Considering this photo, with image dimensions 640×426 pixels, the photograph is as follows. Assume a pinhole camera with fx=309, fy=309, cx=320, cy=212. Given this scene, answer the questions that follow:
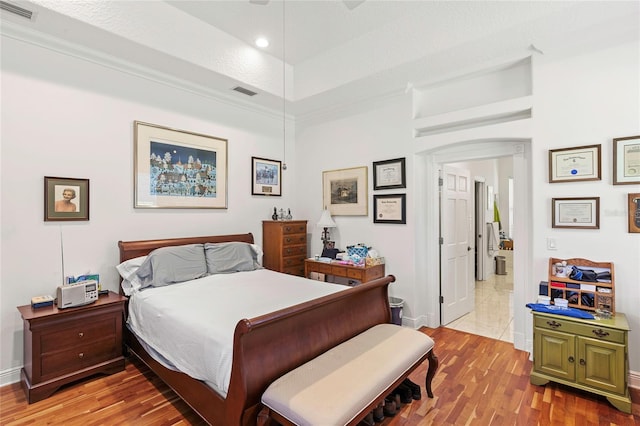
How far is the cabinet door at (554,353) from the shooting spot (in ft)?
8.21

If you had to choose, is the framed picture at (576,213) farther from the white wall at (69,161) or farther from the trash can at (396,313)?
the white wall at (69,161)

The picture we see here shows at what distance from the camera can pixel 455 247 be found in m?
4.25

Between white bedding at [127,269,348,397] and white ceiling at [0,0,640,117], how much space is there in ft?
7.84

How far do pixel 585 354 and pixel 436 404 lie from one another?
1.25m

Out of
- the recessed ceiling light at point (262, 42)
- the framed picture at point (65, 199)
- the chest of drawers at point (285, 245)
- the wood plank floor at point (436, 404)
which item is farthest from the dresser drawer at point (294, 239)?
the recessed ceiling light at point (262, 42)

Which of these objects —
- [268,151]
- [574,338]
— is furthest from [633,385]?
[268,151]

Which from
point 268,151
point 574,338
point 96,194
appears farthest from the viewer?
point 268,151

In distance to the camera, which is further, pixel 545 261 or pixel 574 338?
pixel 545 261

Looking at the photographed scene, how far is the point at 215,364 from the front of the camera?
6.14ft

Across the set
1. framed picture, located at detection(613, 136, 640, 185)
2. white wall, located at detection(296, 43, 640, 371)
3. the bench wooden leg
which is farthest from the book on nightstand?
framed picture, located at detection(613, 136, 640, 185)

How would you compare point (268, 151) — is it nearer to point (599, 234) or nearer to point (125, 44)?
point (125, 44)

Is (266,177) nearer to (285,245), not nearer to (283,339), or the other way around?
(285,245)

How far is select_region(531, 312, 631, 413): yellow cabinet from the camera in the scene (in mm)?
2305

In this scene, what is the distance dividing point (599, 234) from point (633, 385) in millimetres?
1277
